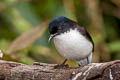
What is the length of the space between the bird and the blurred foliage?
2.31 meters

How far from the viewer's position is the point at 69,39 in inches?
186

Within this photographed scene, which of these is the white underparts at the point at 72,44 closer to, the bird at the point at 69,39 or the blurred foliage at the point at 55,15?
the bird at the point at 69,39

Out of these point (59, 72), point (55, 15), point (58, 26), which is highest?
point (55, 15)

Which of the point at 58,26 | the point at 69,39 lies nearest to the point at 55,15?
the point at 58,26

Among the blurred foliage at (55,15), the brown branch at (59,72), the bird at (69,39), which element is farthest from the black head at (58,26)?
the blurred foliage at (55,15)

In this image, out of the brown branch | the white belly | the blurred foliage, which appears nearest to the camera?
the brown branch

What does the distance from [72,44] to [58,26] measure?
1.02 feet

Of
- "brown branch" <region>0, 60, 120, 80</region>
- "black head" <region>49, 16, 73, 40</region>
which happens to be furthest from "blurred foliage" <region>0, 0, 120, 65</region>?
"brown branch" <region>0, 60, 120, 80</region>

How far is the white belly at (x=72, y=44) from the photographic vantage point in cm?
470

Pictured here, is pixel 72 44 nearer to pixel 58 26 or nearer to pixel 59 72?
pixel 58 26

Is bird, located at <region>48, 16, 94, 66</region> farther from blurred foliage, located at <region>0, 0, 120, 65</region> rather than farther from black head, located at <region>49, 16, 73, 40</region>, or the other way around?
blurred foliage, located at <region>0, 0, 120, 65</region>

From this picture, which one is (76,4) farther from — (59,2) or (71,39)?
(71,39)

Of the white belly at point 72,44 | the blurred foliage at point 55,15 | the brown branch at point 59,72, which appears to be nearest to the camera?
the brown branch at point 59,72

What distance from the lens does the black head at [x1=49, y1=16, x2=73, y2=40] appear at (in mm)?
4785
